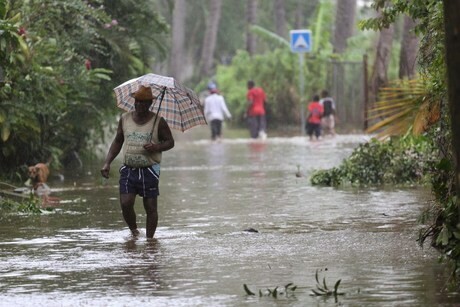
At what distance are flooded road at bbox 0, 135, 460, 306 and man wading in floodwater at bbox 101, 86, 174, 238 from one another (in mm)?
428

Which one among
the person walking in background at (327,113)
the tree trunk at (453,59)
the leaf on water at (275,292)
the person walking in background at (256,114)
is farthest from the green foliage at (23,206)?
the person walking in background at (256,114)

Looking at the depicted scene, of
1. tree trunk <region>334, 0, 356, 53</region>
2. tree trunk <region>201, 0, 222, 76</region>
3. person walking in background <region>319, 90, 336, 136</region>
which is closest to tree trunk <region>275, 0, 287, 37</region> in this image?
tree trunk <region>201, 0, 222, 76</region>

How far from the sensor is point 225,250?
1225 cm

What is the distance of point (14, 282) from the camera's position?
10.4m

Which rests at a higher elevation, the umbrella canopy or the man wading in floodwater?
the umbrella canopy

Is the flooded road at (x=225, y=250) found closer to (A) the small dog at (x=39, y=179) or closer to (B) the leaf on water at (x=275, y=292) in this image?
(B) the leaf on water at (x=275, y=292)

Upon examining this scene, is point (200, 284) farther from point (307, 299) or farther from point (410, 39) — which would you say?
point (410, 39)

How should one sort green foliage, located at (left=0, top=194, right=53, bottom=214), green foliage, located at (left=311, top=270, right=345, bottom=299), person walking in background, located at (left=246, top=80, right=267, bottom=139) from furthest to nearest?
person walking in background, located at (left=246, top=80, right=267, bottom=139) → green foliage, located at (left=0, top=194, right=53, bottom=214) → green foliage, located at (left=311, top=270, right=345, bottom=299)

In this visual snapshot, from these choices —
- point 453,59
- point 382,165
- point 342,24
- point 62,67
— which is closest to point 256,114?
point 342,24

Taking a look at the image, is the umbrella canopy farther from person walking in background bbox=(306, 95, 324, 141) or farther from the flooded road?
person walking in background bbox=(306, 95, 324, 141)

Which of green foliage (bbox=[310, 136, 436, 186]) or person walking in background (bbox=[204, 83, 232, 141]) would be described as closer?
green foliage (bbox=[310, 136, 436, 186])

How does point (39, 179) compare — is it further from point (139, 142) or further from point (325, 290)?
point (325, 290)

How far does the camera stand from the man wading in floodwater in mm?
13383

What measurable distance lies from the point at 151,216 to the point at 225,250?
1.37 metres
